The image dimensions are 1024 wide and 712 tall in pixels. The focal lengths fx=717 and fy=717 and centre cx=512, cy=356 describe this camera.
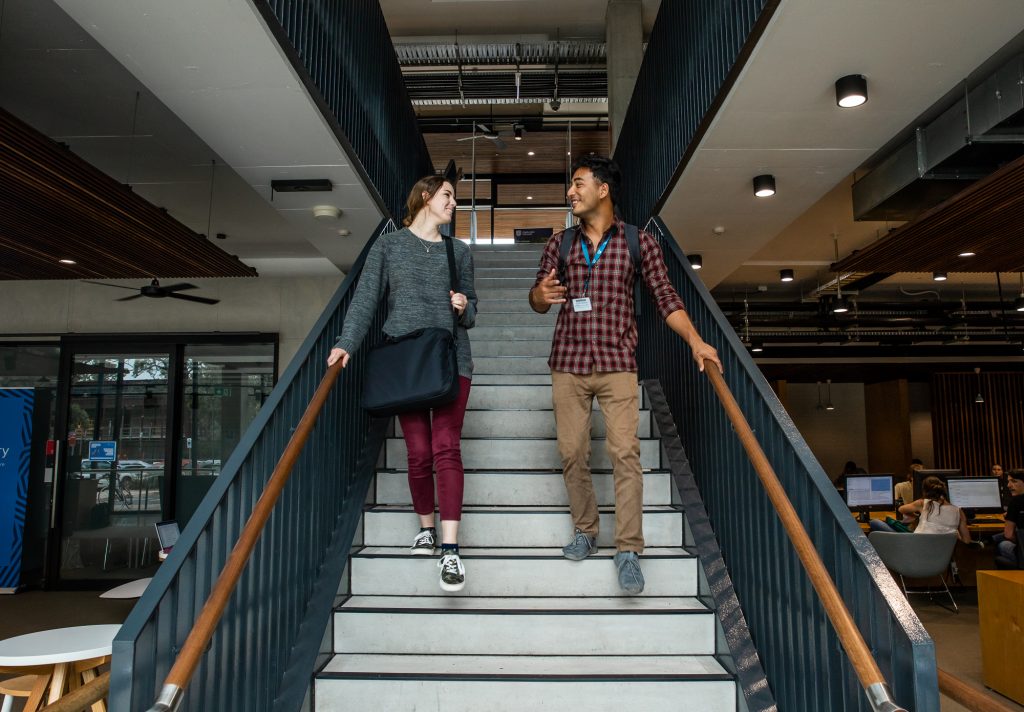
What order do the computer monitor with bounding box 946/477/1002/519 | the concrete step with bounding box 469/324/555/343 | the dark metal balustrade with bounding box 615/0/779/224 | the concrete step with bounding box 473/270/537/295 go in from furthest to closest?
the computer monitor with bounding box 946/477/1002/519, the concrete step with bounding box 473/270/537/295, the concrete step with bounding box 469/324/555/343, the dark metal balustrade with bounding box 615/0/779/224

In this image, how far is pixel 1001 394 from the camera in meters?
15.2

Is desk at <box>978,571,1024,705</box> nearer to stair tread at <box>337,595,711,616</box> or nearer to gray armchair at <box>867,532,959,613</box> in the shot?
gray armchair at <box>867,532,959,613</box>

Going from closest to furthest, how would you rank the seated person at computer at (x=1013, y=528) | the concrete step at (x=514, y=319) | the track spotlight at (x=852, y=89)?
1. the track spotlight at (x=852, y=89)
2. the concrete step at (x=514, y=319)
3. the seated person at computer at (x=1013, y=528)

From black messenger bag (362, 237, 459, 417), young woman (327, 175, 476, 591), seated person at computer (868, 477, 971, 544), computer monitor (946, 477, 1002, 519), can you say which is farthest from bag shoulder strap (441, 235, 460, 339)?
computer monitor (946, 477, 1002, 519)

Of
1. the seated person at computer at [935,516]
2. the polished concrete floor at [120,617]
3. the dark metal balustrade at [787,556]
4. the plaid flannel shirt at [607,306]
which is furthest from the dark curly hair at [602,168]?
the seated person at computer at [935,516]

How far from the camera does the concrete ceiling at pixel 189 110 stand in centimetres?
299

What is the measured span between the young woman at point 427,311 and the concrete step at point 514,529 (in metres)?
0.16

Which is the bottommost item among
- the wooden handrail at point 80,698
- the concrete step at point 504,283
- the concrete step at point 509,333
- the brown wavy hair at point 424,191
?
the wooden handrail at point 80,698

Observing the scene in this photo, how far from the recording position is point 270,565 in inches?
89.5

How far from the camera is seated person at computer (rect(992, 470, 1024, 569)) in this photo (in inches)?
277

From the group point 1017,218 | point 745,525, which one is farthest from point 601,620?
point 1017,218

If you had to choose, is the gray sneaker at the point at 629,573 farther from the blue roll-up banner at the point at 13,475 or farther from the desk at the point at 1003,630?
the blue roll-up banner at the point at 13,475

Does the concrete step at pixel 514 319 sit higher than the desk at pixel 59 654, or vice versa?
the concrete step at pixel 514 319

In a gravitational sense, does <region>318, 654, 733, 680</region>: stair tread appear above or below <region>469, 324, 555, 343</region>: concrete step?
below
